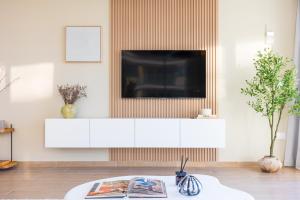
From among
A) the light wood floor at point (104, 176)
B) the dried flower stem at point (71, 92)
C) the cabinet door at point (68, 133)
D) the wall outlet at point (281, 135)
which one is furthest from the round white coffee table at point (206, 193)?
the wall outlet at point (281, 135)

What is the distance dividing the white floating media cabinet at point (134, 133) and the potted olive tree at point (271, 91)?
0.66m

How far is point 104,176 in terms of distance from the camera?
3904 millimetres

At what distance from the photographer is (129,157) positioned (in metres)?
4.45

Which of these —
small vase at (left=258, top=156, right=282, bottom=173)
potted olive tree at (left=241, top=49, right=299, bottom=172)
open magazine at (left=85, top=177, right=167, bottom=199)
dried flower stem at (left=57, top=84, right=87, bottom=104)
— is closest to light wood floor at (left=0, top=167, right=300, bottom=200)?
small vase at (left=258, top=156, right=282, bottom=173)

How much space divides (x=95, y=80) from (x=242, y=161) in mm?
2516

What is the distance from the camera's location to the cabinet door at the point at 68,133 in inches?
163

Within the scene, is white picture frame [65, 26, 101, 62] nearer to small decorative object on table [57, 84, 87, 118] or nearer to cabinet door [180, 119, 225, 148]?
small decorative object on table [57, 84, 87, 118]

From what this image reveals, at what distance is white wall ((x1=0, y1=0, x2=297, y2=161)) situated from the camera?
444 centimetres

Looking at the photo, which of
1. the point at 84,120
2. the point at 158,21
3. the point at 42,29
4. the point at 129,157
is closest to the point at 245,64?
the point at 158,21

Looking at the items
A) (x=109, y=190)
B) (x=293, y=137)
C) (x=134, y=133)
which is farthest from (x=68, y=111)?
(x=293, y=137)

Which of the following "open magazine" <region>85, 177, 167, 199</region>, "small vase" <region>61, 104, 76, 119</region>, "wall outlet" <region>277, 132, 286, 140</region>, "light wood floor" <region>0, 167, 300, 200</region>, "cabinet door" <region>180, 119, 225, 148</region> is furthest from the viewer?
"wall outlet" <region>277, 132, 286, 140</region>

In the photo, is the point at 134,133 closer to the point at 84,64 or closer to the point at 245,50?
the point at 84,64

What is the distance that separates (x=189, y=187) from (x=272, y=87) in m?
2.52

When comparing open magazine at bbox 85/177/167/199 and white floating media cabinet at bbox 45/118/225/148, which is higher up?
white floating media cabinet at bbox 45/118/225/148
